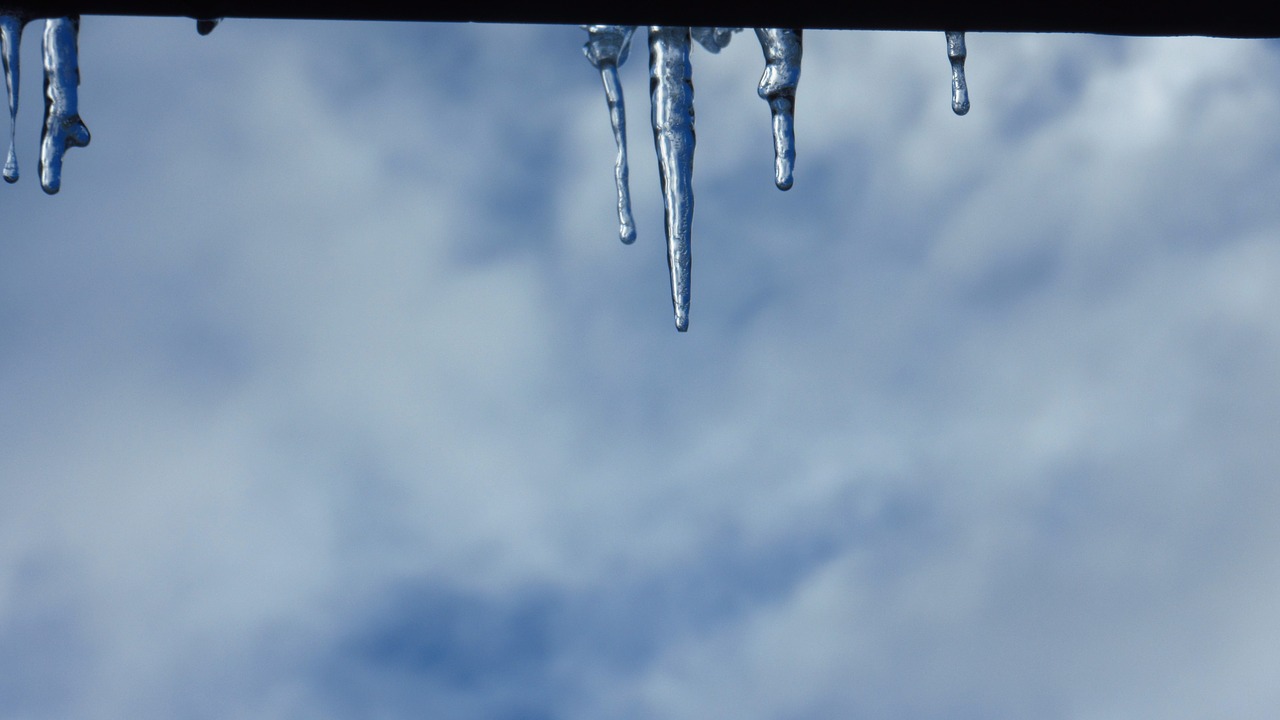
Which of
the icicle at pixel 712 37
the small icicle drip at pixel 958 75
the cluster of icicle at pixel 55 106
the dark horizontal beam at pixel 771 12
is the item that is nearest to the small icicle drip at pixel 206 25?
the dark horizontal beam at pixel 771 12

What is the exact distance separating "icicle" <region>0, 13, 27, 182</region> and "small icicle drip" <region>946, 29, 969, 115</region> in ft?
5.05

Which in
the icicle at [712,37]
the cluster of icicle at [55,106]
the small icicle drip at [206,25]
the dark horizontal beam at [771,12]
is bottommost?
the dark horizontal beam at [771,12]

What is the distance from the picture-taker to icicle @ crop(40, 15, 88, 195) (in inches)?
72.7

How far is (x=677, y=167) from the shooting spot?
2287 millimetres

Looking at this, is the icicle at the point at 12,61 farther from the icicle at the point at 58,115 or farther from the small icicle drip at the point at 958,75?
the small icicle drip at the point at 958,75

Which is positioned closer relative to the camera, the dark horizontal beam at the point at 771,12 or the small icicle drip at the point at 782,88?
the dark horizontal beam at the point at 771,12

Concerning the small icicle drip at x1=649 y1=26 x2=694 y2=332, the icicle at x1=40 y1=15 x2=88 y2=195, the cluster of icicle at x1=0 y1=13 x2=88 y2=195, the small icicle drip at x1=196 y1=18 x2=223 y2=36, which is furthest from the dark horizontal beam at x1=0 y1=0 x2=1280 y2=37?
the small icicle drip at x1=649 y1=26 x2=694 y2=332

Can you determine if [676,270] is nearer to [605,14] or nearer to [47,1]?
[605,14]

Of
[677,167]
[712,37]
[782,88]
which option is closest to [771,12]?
[712,37]

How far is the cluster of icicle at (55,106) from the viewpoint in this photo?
5.60 feet

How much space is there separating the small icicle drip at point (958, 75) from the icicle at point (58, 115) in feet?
5.39

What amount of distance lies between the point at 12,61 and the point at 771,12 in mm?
1216

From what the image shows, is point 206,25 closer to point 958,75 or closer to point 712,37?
point 712,37

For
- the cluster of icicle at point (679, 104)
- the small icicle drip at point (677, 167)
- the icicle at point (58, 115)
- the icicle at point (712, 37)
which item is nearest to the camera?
the icicle at point (712, 37)
